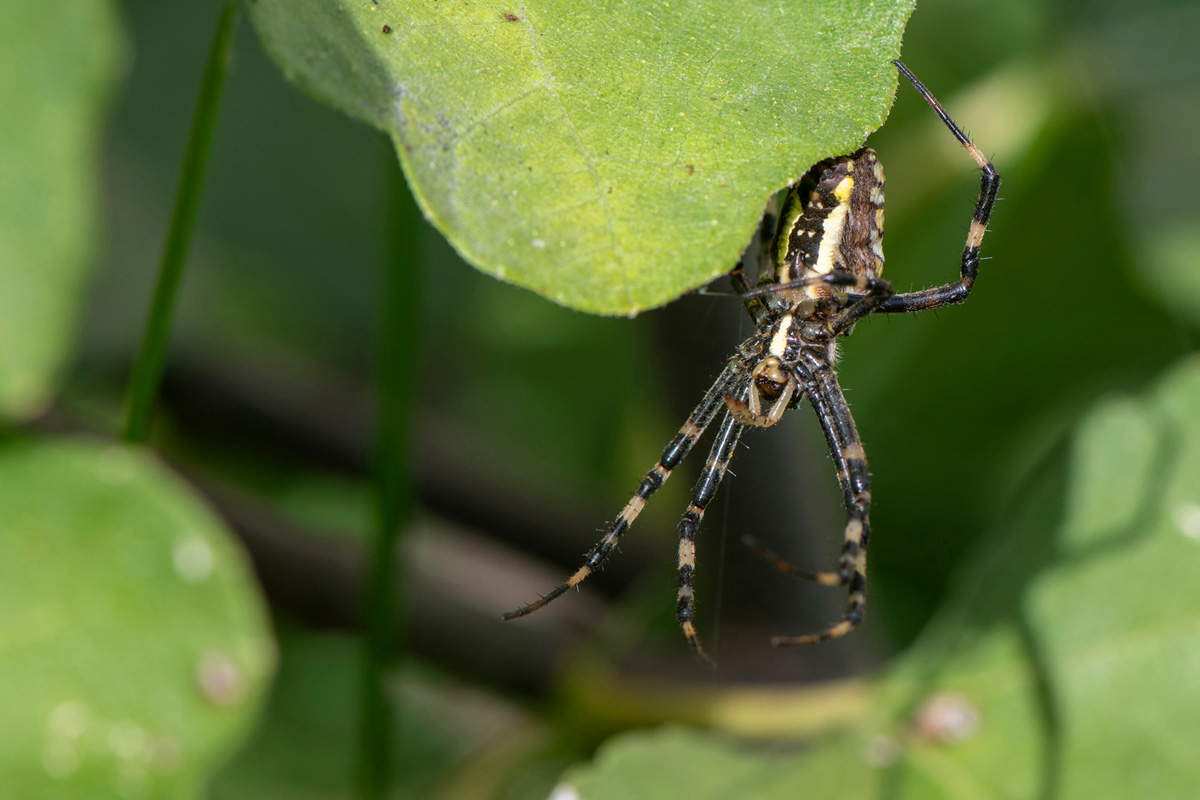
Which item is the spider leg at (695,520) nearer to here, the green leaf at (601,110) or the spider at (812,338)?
the spider at (812,338)

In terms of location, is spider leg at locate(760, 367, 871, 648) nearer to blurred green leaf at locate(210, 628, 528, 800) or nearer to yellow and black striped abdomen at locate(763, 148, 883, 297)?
yellow and black striped abdomen at locate(763, 148, 883, 297)

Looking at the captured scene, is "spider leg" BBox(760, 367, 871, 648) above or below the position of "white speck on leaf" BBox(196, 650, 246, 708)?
above

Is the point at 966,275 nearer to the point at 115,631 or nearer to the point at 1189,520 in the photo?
the point at 1189,520

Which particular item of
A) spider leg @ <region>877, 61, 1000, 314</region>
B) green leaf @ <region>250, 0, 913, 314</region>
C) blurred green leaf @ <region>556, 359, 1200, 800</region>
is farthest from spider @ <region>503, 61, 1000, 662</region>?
green leaf @ <region>250, 0, 913, 314</region>

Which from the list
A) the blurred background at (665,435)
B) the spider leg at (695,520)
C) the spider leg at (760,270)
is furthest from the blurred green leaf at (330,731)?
the spider leg at (760,270)

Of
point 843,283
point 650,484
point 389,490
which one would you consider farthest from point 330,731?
point 843,283

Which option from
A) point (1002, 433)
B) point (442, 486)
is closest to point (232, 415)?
point (442, 486)
